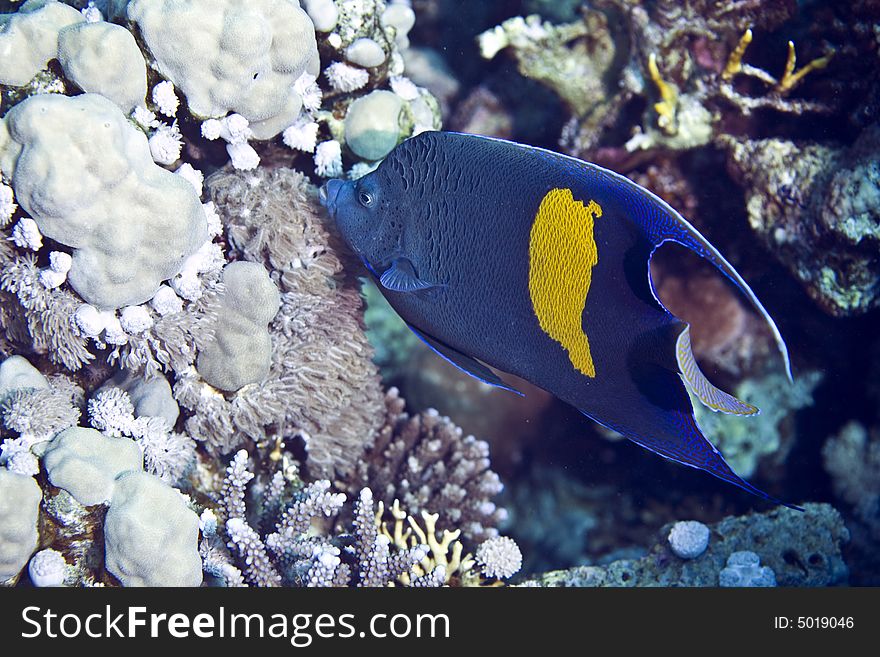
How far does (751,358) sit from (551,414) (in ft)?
4.53

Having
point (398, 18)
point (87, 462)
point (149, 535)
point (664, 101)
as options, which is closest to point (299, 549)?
point (149, 535)

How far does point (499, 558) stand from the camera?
2.95 meters

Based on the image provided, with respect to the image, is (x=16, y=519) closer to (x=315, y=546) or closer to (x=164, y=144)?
(x=315, y=546)

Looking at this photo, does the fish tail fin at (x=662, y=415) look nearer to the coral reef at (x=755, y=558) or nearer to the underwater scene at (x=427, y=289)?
the underwater scene at (x=427, y=289)

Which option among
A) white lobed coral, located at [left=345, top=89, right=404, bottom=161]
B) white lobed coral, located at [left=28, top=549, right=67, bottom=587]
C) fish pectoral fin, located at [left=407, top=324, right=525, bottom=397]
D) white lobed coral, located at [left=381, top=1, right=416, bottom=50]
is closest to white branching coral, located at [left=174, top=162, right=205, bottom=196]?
white lobed coral, located at [left=345, top=89, right=404, bottom=161]

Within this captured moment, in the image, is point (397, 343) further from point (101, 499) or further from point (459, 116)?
point (101, 499)

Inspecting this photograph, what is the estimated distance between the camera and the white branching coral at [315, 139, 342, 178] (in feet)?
9.74

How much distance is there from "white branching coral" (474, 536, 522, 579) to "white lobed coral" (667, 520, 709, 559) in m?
0.77

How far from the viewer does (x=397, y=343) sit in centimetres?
446

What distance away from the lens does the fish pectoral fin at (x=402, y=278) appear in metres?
2.27

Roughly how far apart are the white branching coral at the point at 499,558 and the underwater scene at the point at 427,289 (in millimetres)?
13

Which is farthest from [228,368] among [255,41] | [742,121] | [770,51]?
[770,51]

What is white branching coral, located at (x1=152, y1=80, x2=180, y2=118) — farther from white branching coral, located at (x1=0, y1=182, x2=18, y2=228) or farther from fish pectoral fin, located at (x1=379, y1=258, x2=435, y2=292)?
fish pectoral fin, located at (x1=379, y1=258, x2=435, y2=292)
